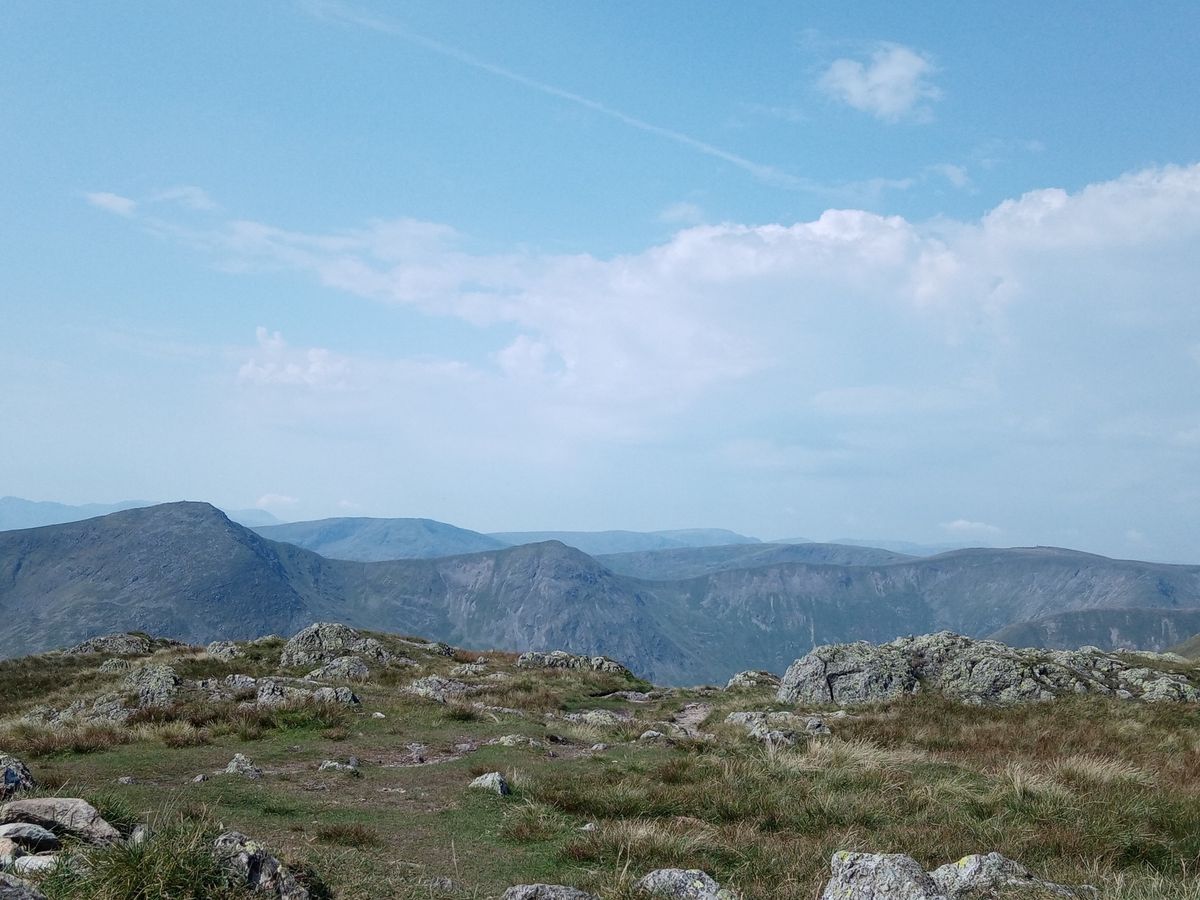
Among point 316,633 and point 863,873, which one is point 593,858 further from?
point 316,633

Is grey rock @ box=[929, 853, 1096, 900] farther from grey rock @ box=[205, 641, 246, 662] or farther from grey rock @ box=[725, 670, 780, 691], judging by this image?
grey rock @ box=[205, 641, 246, 662]

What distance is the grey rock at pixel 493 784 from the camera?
1448 cm

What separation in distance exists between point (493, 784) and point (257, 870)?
24.5 feet

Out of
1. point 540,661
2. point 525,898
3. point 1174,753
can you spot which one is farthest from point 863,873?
point 540,661

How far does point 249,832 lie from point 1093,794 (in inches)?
559

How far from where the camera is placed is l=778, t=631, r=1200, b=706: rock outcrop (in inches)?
1236

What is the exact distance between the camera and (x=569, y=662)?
51.0 meters

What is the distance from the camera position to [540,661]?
165 ft

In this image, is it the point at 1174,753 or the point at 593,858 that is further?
the point at 1174,753

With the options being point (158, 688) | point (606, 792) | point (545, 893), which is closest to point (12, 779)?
point (545, 893)

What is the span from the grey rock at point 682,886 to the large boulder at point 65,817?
6.00 meters

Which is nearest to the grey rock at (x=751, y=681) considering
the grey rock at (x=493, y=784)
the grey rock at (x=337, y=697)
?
the grey rock at (x=337, y=697)

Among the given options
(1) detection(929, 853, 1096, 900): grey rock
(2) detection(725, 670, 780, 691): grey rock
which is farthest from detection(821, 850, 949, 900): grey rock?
(2) detection(725, 670, 780, 691): grey rock

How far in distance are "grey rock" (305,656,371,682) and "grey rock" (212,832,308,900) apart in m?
28.2
